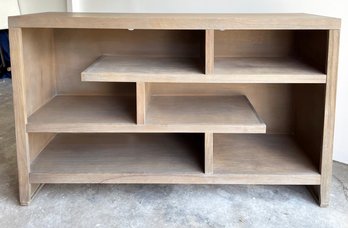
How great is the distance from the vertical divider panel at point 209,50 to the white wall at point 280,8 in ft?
2.21

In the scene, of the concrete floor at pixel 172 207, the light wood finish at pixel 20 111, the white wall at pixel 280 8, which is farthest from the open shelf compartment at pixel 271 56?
the light wood finish at pixel 20 111

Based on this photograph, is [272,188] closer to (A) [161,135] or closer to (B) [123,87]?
(A) [161,135]

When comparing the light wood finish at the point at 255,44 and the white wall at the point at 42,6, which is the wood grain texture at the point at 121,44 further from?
the white wall at the point at 42,6

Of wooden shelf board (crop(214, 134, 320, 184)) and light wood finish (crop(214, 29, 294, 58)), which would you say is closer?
wooden shelf board (crop(214, 134, 320, 184))

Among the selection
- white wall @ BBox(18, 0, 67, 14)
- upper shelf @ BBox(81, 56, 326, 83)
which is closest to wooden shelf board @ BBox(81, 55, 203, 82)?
upper shelf @ BBox(81, 56, 326, 83)

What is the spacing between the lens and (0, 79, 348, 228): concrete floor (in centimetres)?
126

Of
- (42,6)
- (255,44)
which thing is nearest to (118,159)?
(255,44)

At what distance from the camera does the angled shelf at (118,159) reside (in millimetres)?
1363

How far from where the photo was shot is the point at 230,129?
4.25 feet

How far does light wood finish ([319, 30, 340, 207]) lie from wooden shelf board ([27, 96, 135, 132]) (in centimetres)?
62

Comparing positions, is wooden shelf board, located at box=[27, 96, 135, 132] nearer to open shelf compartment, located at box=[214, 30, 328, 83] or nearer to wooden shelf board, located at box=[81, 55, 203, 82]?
wooden shelf board, located at box=[81, 55, 203, 82]

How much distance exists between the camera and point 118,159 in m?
1.47

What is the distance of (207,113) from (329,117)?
Result: 1.30ft

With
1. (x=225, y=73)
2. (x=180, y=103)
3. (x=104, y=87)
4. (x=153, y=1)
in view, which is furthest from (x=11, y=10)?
(x=225, y=73)
